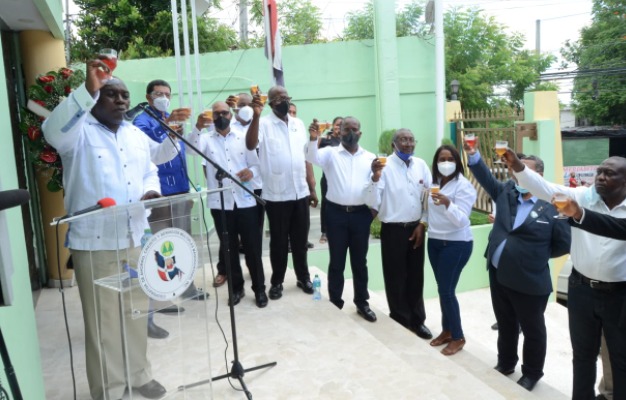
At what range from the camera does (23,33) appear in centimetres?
506

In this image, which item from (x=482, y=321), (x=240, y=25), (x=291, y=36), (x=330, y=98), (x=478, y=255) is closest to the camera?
(x=482, y=321)

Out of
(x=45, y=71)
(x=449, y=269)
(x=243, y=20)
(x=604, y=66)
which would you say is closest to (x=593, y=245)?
(x=449, y=269)

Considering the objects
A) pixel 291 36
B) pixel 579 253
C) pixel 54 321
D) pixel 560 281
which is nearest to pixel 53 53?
pixel 54 321

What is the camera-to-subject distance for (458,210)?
4062 mm

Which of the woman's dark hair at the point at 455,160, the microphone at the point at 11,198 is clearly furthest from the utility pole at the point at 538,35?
the microphone at the point at 11,198

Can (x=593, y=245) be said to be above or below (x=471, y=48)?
below

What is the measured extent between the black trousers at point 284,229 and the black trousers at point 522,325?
1656 mm

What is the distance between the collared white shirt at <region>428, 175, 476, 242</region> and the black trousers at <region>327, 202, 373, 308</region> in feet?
1.91

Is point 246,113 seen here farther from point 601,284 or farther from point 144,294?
point 601,284

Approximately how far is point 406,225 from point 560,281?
4875mm

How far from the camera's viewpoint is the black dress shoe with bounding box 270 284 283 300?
459 centimetres

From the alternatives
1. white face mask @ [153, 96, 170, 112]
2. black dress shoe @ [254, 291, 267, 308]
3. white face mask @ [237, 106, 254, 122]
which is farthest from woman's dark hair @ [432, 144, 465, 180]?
white face mask @ [153, 96, 170, 112]

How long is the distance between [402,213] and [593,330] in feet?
5.38

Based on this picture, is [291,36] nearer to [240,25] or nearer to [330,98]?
[240,25]
